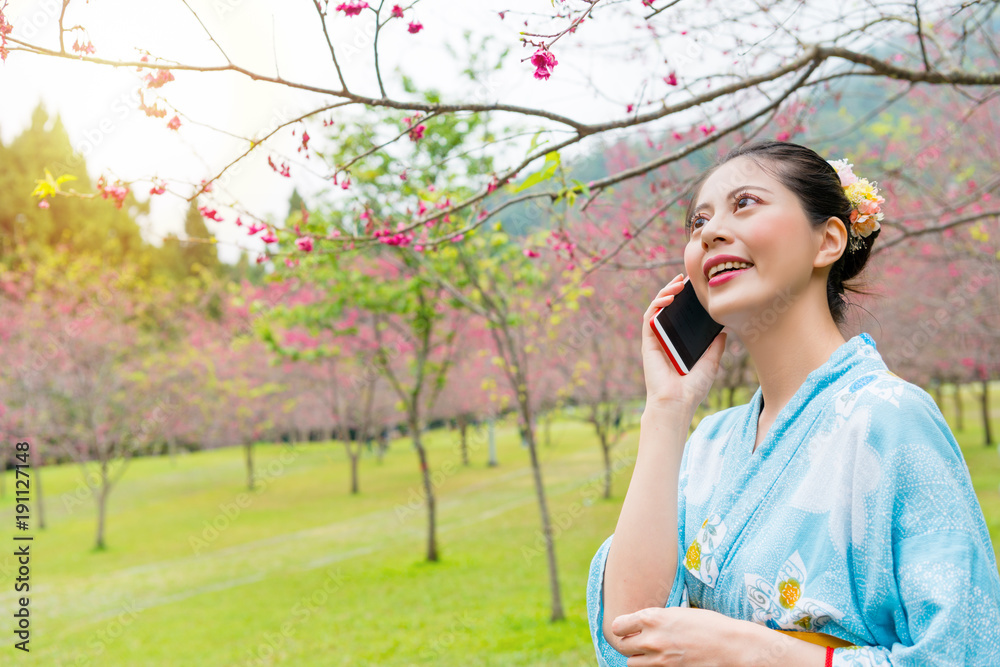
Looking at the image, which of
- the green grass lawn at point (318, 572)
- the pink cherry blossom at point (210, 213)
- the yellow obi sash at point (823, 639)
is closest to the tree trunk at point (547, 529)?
the green grass lawn at point (318, 572)

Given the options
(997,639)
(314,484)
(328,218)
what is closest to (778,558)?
(997,639)

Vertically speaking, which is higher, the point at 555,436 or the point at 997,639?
the point at 997,639

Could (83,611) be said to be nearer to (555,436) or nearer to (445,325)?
(445,325)

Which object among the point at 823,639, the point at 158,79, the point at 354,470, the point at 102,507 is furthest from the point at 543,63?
the point at 354,470

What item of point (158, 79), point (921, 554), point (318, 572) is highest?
point (158, 79)

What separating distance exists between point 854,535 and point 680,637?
0.32 meters

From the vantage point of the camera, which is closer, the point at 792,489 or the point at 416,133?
the point at 792,489

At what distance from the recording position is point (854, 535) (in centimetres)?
106

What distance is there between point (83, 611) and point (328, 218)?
246 inches

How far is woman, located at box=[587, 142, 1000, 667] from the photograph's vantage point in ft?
3.24

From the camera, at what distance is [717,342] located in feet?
4.66

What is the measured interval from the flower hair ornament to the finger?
0.86 metres

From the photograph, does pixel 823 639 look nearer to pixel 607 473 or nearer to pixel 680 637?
pixel 680 637

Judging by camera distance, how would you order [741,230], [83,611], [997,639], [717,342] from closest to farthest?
[997,639], [741,230], [717,342], [83,611]
